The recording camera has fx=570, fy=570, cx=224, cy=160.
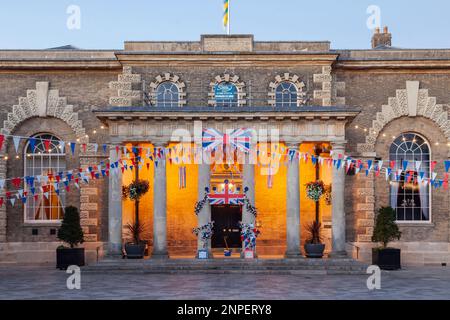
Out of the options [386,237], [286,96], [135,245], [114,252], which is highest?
[286,96]

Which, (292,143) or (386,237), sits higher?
(292,143)

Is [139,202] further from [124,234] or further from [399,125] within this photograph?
[399,125]

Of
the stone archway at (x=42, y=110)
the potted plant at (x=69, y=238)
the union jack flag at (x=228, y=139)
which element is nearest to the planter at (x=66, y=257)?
the potted plant at (x=69, y=238)

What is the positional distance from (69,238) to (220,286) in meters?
8.55

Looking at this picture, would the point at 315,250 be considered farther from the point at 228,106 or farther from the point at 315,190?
the point at 228,106

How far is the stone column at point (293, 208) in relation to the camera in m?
24.1

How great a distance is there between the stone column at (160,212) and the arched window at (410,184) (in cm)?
1080

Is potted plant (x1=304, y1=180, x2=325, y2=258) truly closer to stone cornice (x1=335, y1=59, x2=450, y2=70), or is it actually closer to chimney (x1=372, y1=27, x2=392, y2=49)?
stone cornice (x1=335, y1=59, x2=450, y2=70)

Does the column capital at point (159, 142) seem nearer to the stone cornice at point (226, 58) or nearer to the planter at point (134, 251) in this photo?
the stone cornice at point (226, 58)

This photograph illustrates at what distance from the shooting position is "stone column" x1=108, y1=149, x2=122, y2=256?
24.2 meters

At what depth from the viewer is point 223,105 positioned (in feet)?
86.2

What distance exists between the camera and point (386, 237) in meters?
24.5

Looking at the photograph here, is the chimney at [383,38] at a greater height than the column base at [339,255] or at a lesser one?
greater

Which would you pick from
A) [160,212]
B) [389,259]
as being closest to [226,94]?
[160,212]
